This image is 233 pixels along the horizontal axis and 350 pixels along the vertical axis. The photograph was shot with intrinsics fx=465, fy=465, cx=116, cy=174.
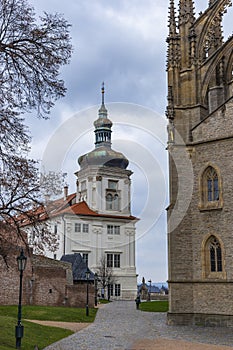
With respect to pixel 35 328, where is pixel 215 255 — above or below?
above

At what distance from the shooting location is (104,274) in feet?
185

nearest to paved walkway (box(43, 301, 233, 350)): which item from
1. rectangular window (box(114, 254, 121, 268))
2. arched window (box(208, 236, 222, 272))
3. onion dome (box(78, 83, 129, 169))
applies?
arched window (box(208, 236, 222, 272))

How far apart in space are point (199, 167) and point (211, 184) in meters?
1.15

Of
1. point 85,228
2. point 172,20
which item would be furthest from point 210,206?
point 85,228

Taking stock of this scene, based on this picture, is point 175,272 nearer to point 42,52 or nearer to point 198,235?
point 198,235

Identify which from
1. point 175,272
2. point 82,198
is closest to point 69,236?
point 82,198

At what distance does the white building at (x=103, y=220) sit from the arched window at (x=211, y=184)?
34.7 metres

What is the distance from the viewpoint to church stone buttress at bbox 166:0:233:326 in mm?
23094

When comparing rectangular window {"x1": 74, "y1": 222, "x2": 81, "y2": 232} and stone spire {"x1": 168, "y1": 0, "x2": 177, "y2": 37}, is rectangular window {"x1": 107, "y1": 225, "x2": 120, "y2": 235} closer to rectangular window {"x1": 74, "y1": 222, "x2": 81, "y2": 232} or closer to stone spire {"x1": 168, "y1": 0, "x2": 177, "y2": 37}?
rectangular window {"x1": 74, "y1": 222, "x2": 81, "y2": 232}

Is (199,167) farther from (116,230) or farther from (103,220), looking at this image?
(116,230)

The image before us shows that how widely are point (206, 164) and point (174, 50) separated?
295 inches

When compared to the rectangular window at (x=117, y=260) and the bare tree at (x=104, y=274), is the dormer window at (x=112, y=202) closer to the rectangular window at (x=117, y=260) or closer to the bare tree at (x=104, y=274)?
the rectangular window at (x=117, y=260)

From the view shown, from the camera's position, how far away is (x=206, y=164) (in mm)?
24391

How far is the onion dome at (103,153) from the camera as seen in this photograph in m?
66.8
